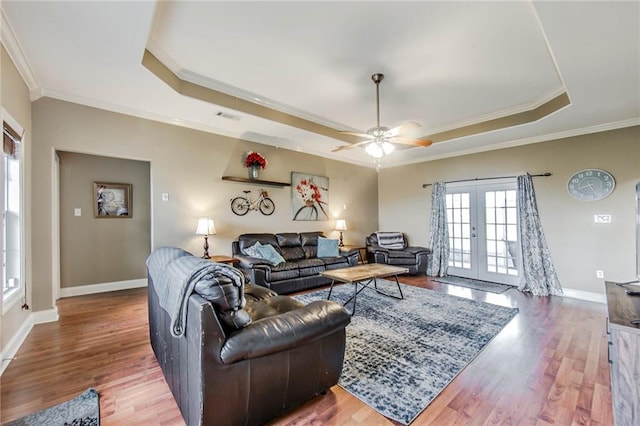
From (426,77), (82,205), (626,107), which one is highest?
(426,77)

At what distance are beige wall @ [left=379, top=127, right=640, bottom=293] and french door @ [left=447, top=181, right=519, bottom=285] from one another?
1.18 feet

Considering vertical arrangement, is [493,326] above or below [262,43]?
below

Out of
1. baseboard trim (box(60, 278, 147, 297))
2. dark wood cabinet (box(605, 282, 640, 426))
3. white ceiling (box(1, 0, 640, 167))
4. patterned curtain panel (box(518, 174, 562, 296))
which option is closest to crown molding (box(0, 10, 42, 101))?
white ceiling (box(1, 0, 640, 167))

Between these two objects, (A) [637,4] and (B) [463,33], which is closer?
(A) [637,4]

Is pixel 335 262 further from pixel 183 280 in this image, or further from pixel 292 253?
pixel 183 280

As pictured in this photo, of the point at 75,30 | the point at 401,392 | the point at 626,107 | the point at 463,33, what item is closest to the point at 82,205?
the point at 75,30

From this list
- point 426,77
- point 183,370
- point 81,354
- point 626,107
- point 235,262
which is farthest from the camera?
point 235,262

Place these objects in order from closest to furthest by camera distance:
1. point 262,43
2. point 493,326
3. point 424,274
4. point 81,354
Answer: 1. point 81,354
2. point 262,43
3. point 493,326
4. point 424,274

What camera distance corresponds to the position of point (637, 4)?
1.84 m

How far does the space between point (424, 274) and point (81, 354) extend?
561 centimetres

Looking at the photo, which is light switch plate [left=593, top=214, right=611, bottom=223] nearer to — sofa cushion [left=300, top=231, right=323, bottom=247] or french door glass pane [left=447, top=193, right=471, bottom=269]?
french door glass pane [left=447, top=193, right=471, bottom=269]

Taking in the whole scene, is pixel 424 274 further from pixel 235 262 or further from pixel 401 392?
pixel 401 392

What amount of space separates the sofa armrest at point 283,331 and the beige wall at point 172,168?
3260mm

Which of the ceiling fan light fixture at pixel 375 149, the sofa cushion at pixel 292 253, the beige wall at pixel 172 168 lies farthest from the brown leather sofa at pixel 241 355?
the sofa cushion at pixel 292 253
